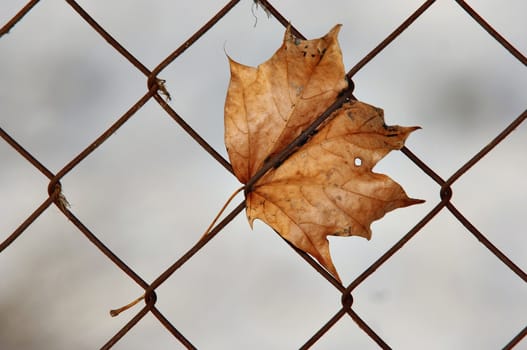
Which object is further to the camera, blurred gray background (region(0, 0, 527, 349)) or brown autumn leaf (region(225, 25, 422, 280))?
blurred gray background (region(0, 0, 527, 349))

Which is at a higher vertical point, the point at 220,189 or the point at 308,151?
the point at 220,189

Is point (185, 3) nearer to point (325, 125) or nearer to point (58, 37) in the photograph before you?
point (58, 37)

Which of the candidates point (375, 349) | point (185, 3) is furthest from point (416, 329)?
point (185, 3)

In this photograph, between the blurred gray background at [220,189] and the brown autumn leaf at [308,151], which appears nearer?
the brown autumn leaf at [308,151]

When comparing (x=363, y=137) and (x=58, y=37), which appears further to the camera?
(x=58, y=37)
